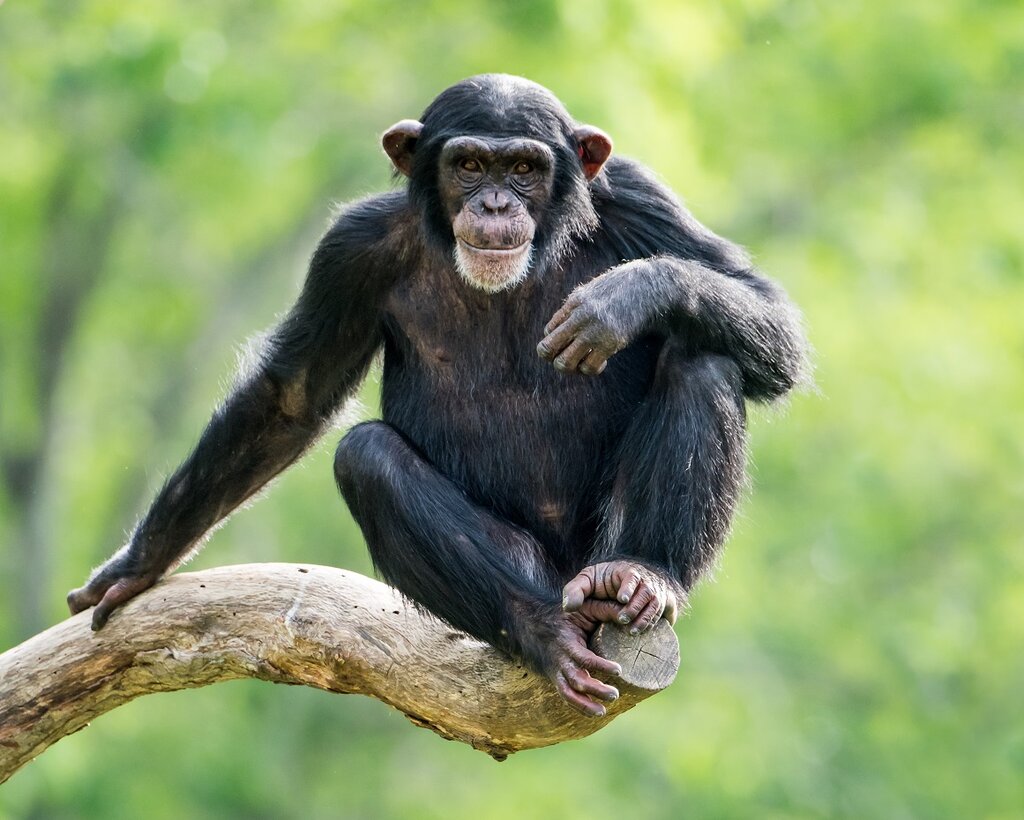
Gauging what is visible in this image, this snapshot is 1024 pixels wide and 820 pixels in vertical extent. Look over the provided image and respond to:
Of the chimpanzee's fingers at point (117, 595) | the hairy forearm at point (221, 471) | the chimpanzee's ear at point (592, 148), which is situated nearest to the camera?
the chimpanzee's ear at point (592, 148)

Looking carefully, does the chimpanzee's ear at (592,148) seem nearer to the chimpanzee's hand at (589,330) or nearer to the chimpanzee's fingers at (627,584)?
the chimpanzee's hand at (589,330)

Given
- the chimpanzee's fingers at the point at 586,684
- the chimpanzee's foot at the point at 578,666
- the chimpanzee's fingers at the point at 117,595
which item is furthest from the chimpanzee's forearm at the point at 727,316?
the chimpanzee's fingers at the point at 117,595

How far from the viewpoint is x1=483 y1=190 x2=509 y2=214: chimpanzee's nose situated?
544cm

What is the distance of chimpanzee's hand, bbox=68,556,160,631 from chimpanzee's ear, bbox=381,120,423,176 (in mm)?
1830

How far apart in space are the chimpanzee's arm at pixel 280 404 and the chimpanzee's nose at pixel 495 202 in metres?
0.55

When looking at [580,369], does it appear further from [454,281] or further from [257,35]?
[257,35]

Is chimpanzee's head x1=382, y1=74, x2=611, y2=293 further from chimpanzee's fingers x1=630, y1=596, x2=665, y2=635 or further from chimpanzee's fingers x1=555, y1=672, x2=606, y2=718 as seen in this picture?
chimpanzee's fingers x1=555, y1=672, x2=606, y2=718

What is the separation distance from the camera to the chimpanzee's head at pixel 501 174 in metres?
5.42

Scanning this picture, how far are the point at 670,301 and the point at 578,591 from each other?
1.07m

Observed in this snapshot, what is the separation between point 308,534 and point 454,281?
11.9 metres

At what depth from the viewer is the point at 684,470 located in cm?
515

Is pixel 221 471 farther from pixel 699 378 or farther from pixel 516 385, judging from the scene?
pixel 699 378

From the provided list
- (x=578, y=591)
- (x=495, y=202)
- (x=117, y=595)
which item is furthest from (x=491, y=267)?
(x=117, y=595)

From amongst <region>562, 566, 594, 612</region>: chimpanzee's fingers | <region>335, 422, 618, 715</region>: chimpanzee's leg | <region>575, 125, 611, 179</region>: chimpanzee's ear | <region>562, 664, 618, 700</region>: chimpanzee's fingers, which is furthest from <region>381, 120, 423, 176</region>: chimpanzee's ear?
<region>562, 664, 618, 700</region>: chimpanzee's fingers
